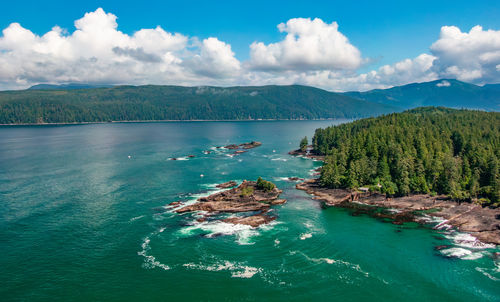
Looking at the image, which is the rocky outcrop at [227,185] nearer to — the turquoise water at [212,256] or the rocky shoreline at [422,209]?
the turquoise water at [212,256]

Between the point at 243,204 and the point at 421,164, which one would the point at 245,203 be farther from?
the point at 421,164

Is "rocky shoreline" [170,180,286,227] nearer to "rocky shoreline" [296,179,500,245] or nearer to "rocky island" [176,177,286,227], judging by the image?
"rocky island" [176,177,286,227]

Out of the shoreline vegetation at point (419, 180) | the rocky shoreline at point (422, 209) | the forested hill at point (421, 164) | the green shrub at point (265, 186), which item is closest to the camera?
the rocky shoreline at point (422, 209)

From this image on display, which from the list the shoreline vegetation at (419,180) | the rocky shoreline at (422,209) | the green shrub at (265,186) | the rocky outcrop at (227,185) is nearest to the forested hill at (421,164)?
the shoreline vegetation at (419,180)

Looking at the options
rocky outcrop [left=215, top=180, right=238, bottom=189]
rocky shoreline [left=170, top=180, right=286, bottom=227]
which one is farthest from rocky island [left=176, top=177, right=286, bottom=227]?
rocky outcrop [left=215, top=180, right=238, bottom=189]

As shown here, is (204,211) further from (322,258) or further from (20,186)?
(20,186)
